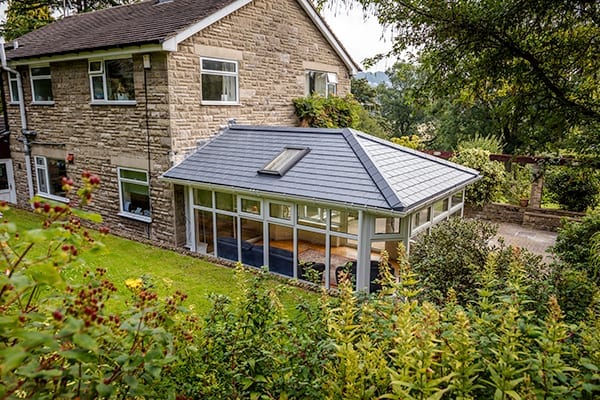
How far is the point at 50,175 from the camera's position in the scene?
1681 centimetres

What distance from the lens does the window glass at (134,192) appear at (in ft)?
44.4

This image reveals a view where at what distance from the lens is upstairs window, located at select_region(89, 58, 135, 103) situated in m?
12.9

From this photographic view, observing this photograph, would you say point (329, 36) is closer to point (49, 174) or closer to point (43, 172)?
point (49, 174)

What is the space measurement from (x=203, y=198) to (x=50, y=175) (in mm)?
8496

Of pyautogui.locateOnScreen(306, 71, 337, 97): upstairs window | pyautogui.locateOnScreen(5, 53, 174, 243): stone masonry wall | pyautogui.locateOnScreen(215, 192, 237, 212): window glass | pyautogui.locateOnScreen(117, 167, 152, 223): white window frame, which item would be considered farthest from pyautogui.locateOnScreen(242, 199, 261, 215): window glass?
pyautogui.locateOnScreen(306, 71, 337, 97): upstairs window

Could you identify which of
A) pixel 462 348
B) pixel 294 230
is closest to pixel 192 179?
pixel 294 230

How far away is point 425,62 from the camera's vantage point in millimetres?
5641

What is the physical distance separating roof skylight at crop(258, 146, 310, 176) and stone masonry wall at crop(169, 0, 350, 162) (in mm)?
3113

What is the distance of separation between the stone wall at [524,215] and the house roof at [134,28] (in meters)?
8.77

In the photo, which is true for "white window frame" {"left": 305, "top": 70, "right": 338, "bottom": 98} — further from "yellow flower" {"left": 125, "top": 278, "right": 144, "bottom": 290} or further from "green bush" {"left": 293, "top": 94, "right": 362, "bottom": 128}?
"yellow flower" {"left": 125, "top": 278, "right": 144, "bottom": 290}

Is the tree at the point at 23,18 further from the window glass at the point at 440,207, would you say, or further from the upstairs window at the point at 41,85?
the window glass at the point at 440,207

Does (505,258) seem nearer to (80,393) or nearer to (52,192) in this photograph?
(80,393)

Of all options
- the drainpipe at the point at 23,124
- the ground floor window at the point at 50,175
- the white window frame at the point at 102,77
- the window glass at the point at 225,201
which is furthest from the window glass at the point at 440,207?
the drainpipe at the point at 23,124

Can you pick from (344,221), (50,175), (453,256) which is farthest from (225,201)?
(50,175)
